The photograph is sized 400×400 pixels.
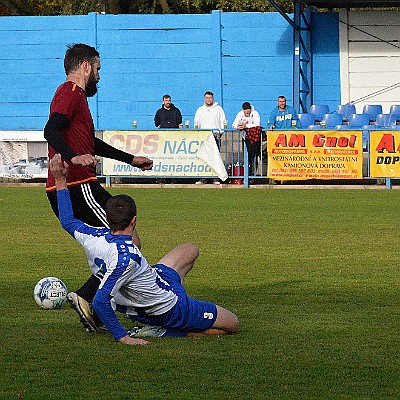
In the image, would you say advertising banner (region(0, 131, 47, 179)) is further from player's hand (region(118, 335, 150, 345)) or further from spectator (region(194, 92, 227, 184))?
player's hand (region(118, 335, 150, 345))

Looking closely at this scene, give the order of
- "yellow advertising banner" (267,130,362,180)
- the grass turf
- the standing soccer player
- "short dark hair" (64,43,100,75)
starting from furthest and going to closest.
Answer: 1. "yellow advertising banner" (267,130,362,180)
2. "short dark hair" (64,43,100,75)
3. the standing soccer player
4. the grass turf

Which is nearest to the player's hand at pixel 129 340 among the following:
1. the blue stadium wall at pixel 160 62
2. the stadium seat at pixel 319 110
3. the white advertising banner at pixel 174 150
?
the white advertising banner at pixel 174 150

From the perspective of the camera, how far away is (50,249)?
13.2 metres

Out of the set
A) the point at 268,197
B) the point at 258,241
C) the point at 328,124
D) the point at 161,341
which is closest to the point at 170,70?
the point at 328,124

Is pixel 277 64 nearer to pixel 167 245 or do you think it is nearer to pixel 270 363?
pixel 167 245

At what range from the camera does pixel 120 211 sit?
7227 millimetres

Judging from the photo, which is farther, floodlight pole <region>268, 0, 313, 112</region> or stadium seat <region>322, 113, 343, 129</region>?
floodlight pole <region>268, 0, 313, 112</region>

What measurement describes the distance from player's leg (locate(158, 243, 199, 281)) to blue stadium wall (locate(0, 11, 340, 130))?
2270 centimetres

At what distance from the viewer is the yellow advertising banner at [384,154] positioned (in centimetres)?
2298

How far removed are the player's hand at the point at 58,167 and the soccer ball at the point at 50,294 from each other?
1.30 m

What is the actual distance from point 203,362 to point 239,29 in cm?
2508

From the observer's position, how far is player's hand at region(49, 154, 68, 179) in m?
7.70

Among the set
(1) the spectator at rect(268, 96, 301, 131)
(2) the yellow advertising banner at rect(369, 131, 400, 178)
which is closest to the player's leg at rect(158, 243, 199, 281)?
(2) the yellow advertising banner at rect(369, 131, 400, 178)

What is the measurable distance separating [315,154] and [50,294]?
1535 cm
